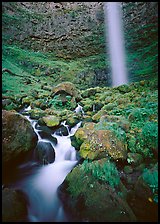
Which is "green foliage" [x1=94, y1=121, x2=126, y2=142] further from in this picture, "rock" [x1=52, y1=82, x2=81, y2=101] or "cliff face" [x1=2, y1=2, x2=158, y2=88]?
"cliff face" [x1=2, y1=2, x2=158, y2=88]

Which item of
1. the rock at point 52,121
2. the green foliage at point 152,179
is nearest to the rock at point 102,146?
the green foliage at point 152,179

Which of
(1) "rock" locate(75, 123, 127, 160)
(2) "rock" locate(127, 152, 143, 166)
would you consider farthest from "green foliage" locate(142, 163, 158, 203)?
(1) "rock" locate(75, 123, 127, 160)

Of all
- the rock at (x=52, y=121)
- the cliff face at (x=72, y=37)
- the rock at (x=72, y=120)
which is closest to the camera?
the rock at (x=52, y=121)

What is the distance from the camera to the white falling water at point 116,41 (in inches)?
404

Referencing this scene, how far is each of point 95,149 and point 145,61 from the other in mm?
7196

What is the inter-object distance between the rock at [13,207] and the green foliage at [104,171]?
1.21 m

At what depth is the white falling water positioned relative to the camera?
10.3 meters

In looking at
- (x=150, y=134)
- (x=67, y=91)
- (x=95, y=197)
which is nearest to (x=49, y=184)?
(x=95, y=197)

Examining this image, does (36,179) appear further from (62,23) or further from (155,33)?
(62,23)

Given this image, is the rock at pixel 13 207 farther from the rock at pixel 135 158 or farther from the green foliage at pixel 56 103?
the green foliage at pixel 56 103

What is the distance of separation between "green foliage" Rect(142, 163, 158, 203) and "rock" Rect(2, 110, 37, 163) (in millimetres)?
2337

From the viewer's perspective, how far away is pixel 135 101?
542 centimetres

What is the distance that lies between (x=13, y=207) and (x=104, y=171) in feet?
5.23

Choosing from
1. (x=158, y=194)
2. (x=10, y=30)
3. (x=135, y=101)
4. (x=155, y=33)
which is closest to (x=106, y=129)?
(x=158, y=194)
